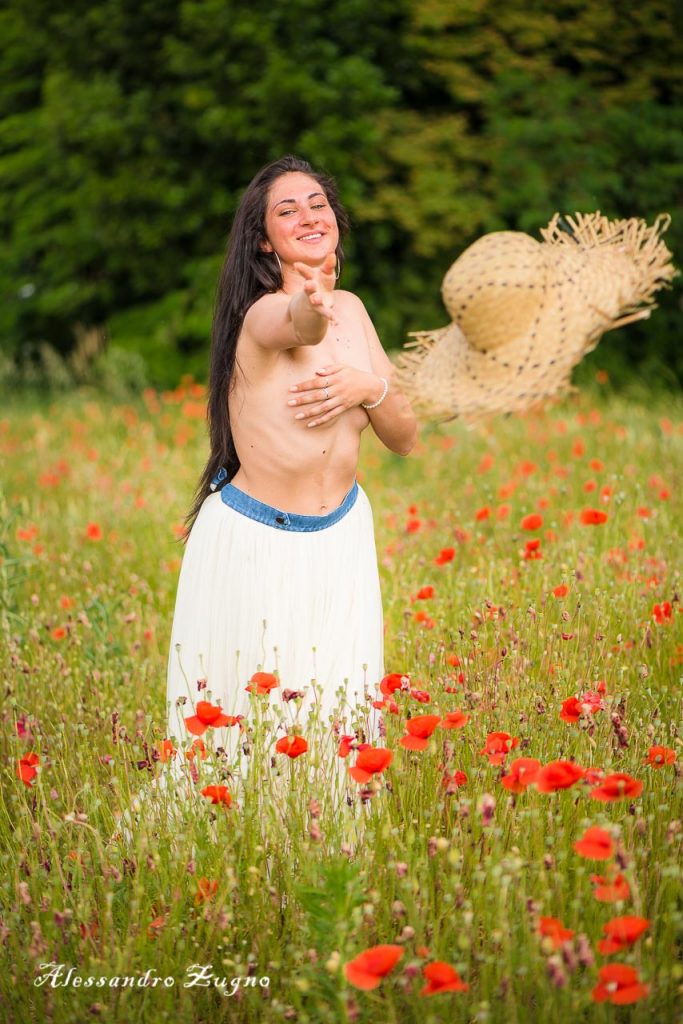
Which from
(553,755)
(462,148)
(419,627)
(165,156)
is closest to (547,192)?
(462,148)

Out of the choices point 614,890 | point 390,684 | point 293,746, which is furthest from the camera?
point 390,684

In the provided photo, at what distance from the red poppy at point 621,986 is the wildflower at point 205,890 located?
793 mm

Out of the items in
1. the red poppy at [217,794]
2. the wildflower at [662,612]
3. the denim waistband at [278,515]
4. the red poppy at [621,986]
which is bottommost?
the wildflower at [662,612]

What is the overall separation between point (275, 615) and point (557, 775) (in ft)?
3.59

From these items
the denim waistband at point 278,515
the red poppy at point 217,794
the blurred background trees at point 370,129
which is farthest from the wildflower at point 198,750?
the blurred background trees at point 370,129

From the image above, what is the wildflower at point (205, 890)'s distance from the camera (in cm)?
208

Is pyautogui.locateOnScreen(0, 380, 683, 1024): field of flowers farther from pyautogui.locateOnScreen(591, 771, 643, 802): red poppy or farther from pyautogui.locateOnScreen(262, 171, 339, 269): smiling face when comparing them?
pyautogui.locateOnScreen(262, 171, 339, 269): smiling face

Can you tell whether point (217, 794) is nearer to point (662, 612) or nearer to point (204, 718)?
point (204, 718)

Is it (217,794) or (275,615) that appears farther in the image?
(275,615)

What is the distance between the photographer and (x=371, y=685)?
2750 millimetres

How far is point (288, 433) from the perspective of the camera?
8.79 ft

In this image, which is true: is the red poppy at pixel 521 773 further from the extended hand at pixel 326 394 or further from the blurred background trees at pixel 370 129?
the blurred background trees at pixel 370 129

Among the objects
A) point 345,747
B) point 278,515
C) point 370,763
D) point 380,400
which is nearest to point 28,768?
point 345,747

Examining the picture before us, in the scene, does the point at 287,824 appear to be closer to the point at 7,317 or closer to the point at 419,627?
the point at 419,627
